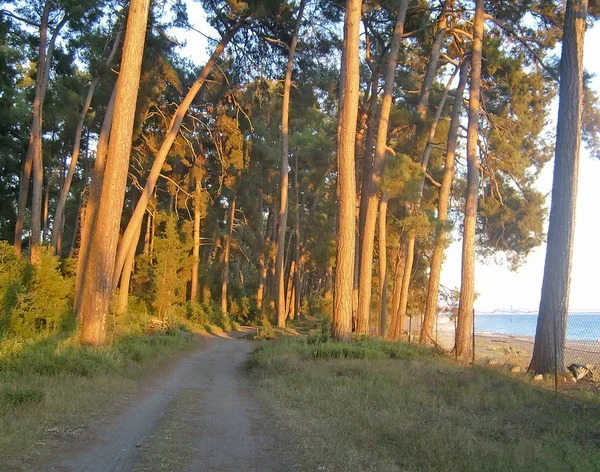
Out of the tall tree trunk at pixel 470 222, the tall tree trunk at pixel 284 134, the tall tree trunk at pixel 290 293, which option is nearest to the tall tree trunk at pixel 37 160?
the tall tree trunk at pixel 284 134

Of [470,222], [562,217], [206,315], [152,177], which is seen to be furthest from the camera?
[206,315]

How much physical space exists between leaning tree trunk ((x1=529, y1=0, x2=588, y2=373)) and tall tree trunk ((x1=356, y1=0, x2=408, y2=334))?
23.6 ft

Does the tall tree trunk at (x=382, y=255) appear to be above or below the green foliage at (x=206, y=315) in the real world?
above

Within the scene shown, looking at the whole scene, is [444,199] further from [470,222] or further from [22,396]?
[22,396]

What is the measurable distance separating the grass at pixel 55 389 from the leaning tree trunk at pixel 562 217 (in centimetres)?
882

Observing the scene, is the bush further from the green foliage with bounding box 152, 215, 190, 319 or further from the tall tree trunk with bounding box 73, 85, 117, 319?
the green foliage with bounding box 152, 215, 190, 319

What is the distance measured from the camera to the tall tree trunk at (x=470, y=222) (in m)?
16.6

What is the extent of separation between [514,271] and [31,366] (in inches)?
981

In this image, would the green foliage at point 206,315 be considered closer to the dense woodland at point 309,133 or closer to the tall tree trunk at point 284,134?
the dense woodland at point 309,133

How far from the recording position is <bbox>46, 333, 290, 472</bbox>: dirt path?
5453 mm

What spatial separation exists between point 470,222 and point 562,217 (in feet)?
18.2

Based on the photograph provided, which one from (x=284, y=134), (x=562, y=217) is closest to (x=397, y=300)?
(x=284, y=134)

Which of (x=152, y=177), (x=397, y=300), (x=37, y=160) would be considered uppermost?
(x=37, y=160)

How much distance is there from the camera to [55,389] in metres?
8.25
